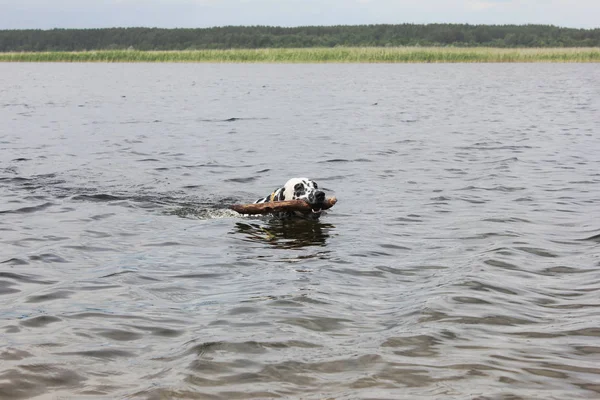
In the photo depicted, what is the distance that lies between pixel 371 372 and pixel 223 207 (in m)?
6.36

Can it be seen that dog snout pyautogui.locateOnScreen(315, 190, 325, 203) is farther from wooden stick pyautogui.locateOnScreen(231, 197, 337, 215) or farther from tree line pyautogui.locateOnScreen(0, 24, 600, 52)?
tree line pyautogui.locateOnScreen(0, 24, 600, 52)

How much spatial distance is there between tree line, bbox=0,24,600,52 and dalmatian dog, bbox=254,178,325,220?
95.4 metres

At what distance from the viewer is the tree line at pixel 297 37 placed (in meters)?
109

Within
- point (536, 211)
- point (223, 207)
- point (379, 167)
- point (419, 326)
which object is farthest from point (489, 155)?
point (419, 326)

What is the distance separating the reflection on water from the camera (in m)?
A: 8.65

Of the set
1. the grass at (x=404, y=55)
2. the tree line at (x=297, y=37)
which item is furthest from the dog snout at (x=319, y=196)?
the tree line at (x=297, y=37)

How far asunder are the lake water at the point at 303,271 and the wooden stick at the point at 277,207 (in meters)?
0.25

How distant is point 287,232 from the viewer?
363 inches

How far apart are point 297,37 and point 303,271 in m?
113

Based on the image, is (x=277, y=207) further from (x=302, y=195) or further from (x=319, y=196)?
(x=319, y=196)

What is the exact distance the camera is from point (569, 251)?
25.8 feet

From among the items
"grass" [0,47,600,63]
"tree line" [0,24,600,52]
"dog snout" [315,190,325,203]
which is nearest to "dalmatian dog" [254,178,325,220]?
"dog snout" [315,190,325,203]

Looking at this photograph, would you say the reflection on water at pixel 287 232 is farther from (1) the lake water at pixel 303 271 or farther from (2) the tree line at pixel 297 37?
(2) the tree line at pixel 297 37

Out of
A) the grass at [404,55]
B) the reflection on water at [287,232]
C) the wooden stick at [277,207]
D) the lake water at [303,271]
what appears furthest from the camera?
the grass at [404,55]
